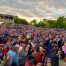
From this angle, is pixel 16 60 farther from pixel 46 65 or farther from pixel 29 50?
Result: pixel 29 50

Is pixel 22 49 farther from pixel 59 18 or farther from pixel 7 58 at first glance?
pixel 59 18

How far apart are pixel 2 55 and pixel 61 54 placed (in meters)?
5.83

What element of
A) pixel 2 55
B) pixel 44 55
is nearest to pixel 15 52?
pixel 2 55

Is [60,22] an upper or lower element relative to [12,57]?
lower

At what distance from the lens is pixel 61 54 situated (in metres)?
15.4

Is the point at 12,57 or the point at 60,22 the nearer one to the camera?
the point at 12,57

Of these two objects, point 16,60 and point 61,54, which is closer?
point 16,60

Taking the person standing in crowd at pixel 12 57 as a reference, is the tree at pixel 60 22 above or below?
below

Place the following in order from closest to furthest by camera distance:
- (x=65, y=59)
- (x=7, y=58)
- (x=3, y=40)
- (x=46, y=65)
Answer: (x=7, y=58)
(x=46, y=65)
(x=65, y=59)
(x=3, y=40)

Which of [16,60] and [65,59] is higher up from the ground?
[16,60]

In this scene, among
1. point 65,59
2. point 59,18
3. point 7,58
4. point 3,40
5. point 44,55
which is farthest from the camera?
point 59,18

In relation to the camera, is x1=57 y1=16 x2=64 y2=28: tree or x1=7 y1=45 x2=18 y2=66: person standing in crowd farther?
x1=57 y1=16 x2=64 y2=28: tree

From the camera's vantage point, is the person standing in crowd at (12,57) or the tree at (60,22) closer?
the person standing in crowd at (12,57)

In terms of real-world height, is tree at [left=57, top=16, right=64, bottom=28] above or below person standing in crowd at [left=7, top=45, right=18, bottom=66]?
below
